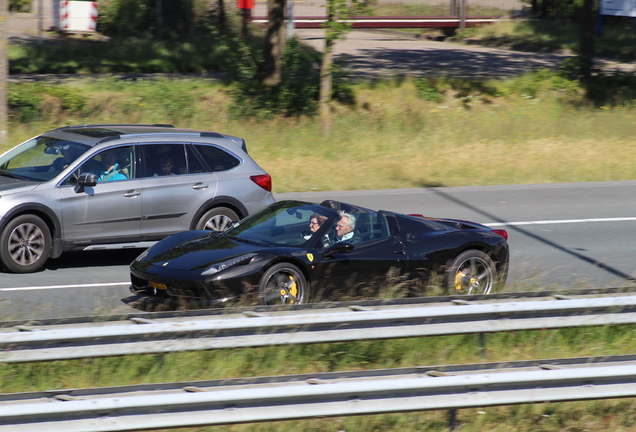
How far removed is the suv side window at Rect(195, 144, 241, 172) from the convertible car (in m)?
2.36

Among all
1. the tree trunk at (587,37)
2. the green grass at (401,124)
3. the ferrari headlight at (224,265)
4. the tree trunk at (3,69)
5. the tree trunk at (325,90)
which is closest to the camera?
the ferrari headlight at (224,265)

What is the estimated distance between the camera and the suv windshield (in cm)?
1027

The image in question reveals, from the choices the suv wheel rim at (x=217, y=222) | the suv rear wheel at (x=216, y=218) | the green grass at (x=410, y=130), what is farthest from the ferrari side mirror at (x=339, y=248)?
the green grass at (x=410, y=130)

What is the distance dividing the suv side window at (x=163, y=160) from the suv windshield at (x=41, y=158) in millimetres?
800

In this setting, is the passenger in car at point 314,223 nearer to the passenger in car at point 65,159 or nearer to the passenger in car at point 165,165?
the passenger in car at point 165,165

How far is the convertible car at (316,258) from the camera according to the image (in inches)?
296

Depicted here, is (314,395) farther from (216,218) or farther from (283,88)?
(283,88)

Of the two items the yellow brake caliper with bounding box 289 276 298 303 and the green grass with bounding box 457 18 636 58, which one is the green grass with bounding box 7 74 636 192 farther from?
the green grass with bounding box 457 18 636 58

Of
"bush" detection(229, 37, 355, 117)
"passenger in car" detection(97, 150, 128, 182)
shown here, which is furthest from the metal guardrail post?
"passenger in car" detection(97, 150, 128, 182)

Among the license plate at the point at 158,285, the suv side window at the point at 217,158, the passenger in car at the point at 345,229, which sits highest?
the suv side window at the point at 217,158

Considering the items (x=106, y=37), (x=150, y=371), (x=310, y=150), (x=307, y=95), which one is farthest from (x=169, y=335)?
(x=106, y=37)

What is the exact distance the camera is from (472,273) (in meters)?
8.60

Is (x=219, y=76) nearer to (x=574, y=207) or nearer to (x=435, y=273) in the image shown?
(x=574, y=207)

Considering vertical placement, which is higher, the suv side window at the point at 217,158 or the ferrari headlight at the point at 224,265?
the suv side window at the point at 217,158
